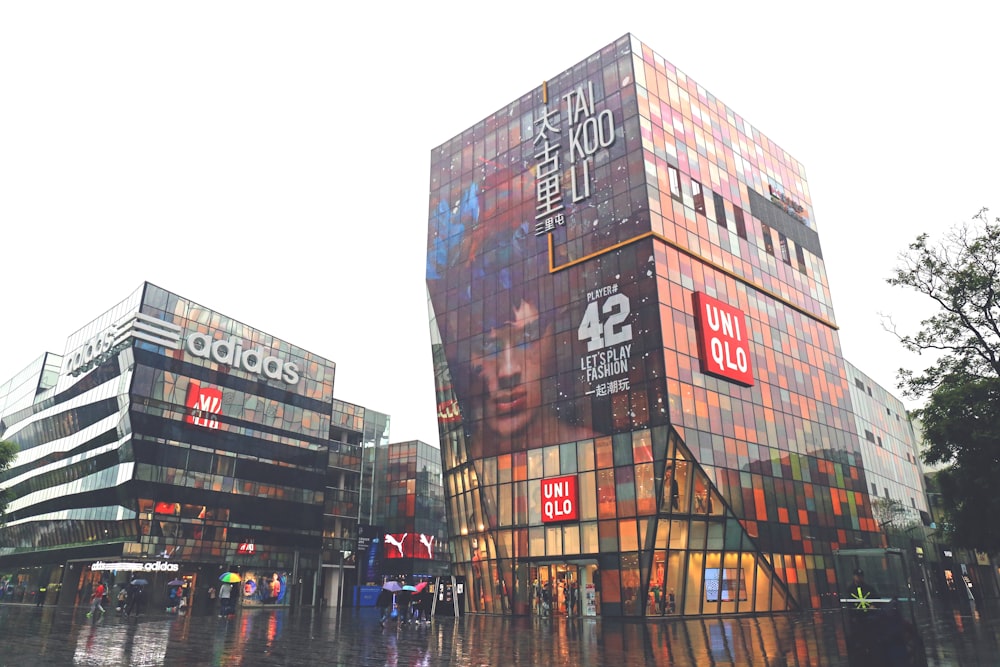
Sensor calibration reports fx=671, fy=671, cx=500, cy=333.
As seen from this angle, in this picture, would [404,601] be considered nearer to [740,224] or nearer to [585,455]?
[585,455]

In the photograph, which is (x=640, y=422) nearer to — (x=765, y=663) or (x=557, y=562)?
(x=557, y=562)

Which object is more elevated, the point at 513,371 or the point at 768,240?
the point at 768,240

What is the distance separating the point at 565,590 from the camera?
142 ft

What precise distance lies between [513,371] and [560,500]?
1049 centimetres

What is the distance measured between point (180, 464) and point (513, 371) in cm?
3671

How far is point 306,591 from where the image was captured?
75.2m

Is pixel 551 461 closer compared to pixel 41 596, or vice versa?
pixel 551 461

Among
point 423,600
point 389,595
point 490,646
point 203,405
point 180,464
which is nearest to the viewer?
point 490,646

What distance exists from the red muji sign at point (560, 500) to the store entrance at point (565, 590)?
3.02 metres

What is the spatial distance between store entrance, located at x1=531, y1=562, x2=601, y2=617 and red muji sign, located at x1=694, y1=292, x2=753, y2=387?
15.4 meters

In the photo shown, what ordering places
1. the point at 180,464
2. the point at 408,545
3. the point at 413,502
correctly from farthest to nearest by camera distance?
1. the point at 413,502
2. the point at 408,545
3. the point at 180,464

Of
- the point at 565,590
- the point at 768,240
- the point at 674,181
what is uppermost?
the point at 674,181

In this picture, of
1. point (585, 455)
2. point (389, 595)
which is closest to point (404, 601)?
point (389, 595)

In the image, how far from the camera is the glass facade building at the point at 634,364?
4134 centimetres
